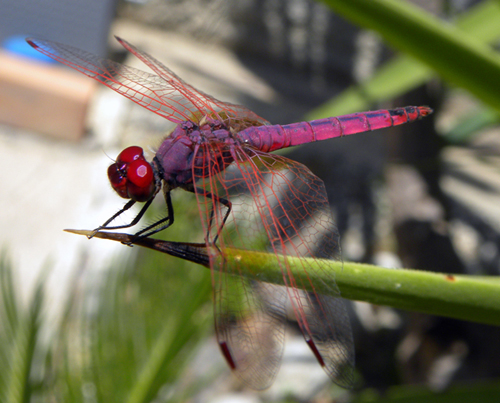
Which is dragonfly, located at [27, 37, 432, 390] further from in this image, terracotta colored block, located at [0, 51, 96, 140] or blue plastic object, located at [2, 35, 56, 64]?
blue plastic object, located at [2, 35, 56, 64]

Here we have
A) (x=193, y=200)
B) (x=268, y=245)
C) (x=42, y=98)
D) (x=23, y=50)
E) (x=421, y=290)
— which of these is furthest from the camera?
(x=23, y=50)

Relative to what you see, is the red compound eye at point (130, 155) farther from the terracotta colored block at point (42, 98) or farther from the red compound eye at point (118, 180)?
the terracotta colored block at point (42, 98)

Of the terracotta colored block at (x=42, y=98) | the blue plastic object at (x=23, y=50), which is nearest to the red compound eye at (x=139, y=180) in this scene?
the terracotta colored block at (x=42, y=98)

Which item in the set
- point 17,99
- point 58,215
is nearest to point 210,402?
point 58,215

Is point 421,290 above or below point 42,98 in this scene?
above

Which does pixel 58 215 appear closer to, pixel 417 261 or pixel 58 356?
pixel 58 356

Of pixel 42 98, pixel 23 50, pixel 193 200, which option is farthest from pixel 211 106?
pixel 23 50

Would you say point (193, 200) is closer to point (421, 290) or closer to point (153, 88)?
point (153, 88)

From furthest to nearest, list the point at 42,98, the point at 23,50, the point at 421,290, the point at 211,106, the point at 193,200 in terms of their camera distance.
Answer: the point at 23,50 → the point at 42,98 → the point at 193,200 → the point at 211,106 → the point at 421,290
